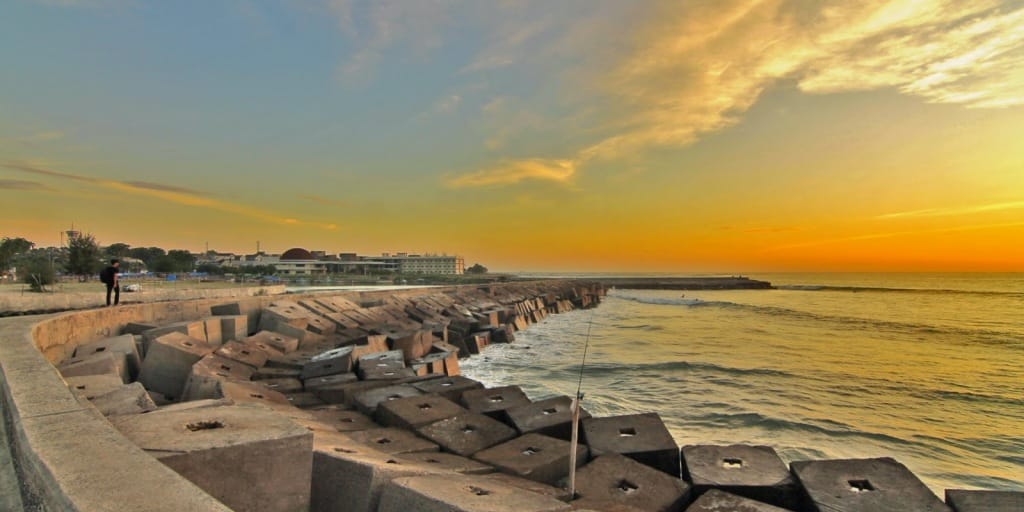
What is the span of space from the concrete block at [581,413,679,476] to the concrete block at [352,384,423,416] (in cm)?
226

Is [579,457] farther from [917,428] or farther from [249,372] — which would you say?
[917,428]

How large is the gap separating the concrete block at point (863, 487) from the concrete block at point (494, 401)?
10.0 feet

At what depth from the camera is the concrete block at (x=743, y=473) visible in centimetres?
403

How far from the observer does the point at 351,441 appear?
429 centimetres

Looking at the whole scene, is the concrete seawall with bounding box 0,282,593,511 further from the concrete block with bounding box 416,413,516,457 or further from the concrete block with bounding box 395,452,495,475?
the concrete block with bounding box 416,413,516,457

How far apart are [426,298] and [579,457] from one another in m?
16.5

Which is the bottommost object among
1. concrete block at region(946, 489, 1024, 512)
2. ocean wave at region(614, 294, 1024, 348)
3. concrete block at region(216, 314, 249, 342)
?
ocean wave at region(614, 294, 1024, 348)

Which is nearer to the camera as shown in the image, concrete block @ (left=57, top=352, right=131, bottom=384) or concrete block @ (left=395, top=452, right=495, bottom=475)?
concrete block @ (left=395, top=452, right=495, bottom=475)

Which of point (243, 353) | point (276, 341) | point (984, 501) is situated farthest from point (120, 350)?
point (984, 501)

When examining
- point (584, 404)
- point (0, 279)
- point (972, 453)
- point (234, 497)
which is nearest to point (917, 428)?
point (972, 453)

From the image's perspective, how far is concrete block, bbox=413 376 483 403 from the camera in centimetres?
664

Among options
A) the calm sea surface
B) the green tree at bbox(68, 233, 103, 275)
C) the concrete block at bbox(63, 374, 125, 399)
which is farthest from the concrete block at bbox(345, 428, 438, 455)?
the green tree at bbox(68, 233, 103, 275)

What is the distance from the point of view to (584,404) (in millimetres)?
9133

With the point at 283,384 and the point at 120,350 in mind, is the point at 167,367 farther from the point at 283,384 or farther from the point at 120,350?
the point at 283,384
